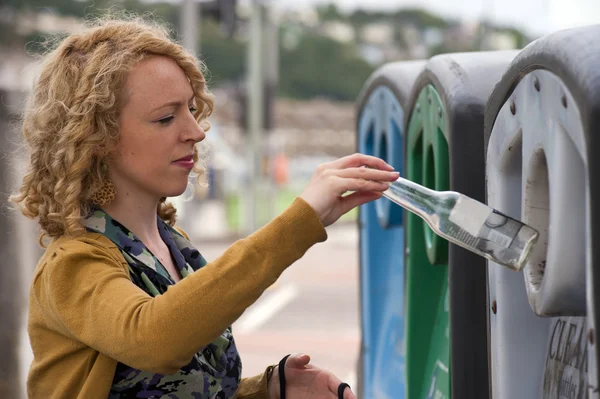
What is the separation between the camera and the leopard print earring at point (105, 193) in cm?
180

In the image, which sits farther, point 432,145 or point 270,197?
point 270,197

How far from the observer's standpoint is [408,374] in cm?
239

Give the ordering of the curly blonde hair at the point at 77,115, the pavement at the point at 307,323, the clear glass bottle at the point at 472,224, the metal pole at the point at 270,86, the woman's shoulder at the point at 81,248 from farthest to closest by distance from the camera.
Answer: the metal pole at the point at 270,86 < the pavement at the point at 307,323 < the curly blonde hair at the point at 77,115 < the woman's shoulder at the point at 81,248 < the clear glass bottle at the point at 472,224

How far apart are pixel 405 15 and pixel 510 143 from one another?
2538 inches

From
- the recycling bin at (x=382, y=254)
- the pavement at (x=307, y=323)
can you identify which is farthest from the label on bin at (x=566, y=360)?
the pavement at (x=307, y=323)

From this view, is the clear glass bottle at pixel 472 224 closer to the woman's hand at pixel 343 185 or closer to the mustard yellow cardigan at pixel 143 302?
the woman's hand at pixel 343 185

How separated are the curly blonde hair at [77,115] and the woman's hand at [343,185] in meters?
0.42

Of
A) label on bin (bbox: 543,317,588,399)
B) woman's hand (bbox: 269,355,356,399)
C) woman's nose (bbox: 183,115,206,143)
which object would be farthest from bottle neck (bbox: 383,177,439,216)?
woman's hand (bbox: 269,355,356,399)

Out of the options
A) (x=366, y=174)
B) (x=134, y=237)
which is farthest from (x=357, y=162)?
(x=134, y=237)

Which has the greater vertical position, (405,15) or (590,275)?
(590,275)

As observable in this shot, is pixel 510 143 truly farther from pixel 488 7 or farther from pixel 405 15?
pixel 405 15

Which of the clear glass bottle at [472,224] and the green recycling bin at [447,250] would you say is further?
the green recycling bin at [447,250]

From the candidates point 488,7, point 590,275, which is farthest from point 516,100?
point 488,7

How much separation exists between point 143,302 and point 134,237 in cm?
26
